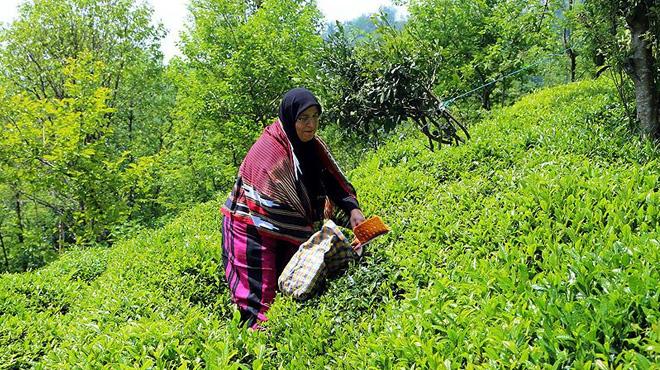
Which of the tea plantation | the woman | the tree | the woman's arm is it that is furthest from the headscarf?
the tree

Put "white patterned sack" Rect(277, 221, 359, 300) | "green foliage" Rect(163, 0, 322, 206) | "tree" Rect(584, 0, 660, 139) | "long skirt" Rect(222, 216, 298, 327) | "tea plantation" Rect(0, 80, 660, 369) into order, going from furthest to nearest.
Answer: "green foliage" Rect(163, 0, 322, 206) < "tree" Rect(584, 0, 660, 139) < "long skirt" Rect(222, 216, 298, 327) < "white patterned sack" Rect(277, 221, 359, 300) < "tea plantation" Rect(0, 80, 660, 369)

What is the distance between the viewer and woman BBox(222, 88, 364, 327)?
345 centimetres

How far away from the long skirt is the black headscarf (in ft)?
1.87

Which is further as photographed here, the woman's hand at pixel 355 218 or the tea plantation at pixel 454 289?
the woman's hand at pixel 355 218

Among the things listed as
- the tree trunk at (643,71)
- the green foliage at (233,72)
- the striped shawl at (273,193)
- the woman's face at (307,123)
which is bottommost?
the tree trunk at (643,71)

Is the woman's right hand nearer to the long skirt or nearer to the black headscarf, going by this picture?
the black headscarf

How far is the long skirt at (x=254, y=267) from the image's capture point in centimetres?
342

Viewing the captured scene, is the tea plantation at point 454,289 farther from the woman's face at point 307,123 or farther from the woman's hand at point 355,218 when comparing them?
the woman's face at point 307,123

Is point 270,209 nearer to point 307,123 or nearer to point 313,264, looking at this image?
point 313,264

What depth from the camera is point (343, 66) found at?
705 centimetres

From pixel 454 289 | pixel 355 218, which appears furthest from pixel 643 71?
pixel 454 289

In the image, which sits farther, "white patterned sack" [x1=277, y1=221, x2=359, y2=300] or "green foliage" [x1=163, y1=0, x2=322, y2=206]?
"green foliage" [x1=163, y1=0, x2=322, y2=206]

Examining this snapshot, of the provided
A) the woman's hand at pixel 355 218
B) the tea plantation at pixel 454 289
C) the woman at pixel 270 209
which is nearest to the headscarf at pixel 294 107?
the woman at pixel 270 209

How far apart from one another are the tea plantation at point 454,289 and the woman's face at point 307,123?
3.38ft
